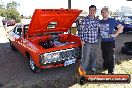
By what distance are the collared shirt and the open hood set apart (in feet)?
4.77

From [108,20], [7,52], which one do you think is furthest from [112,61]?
[7,52]

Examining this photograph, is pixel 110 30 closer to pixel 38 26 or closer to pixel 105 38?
pixel 105 38

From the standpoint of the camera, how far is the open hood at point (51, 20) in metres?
7.91

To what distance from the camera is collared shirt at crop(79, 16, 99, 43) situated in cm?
692

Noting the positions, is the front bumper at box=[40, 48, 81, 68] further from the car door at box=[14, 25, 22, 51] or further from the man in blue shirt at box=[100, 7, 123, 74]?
the car door at box=[14, 25, 22, 51]

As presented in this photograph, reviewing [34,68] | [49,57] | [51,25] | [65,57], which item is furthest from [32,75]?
[51,25]

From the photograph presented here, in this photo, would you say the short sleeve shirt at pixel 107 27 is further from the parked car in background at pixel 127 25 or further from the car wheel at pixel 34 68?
the parked car in background at pixel 127 25

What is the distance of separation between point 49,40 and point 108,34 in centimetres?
279

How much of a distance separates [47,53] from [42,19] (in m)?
1.23

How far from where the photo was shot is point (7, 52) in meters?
11.6

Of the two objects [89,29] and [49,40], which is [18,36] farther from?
[89,29]

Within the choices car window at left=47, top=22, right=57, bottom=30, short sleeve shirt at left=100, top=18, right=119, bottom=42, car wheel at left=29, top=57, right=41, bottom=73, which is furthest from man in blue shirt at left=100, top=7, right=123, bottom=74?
car window at left=47, top=22, right=57, bottom=30

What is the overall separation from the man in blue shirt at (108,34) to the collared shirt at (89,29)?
204 mm

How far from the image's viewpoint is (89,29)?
6977mm
